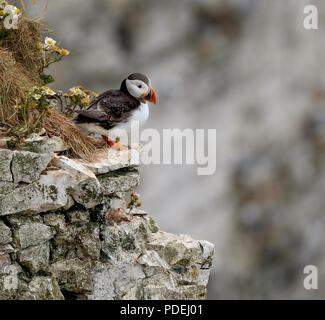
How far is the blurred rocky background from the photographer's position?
2806 centimetres

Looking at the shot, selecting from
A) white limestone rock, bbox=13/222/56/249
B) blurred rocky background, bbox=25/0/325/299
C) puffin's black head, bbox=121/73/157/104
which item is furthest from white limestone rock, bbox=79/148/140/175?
blurred rocky background, bbox=25/0/325/299

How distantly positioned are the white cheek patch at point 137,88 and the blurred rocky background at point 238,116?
18645mm

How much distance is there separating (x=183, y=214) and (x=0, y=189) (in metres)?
22.4

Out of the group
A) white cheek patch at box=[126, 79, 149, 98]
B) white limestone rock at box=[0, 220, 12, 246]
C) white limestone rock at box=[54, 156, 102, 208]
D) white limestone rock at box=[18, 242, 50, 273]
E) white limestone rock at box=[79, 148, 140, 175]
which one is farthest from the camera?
white cheek patch at box=[126, 79, 149, 98]

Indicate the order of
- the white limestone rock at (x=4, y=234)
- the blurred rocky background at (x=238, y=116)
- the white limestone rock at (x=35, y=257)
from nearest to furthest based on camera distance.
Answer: the white limestone rock at (x=4, y=234) < the white limestone rock at (x=35, y=257) < the blurred rocky background at (x=238, y=116)

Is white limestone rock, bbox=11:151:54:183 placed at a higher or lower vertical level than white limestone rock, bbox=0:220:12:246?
higher

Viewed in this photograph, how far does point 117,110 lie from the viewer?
7.46 m

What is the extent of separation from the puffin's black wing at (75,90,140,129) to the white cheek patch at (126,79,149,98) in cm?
7

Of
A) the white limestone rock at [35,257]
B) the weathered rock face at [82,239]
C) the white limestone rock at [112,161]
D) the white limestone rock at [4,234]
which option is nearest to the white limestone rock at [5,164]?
the weathered rock face at [82,239]

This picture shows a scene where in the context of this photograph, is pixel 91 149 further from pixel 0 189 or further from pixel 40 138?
pixel 0 189

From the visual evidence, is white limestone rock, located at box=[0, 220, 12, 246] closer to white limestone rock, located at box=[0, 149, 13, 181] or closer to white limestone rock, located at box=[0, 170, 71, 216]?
white limestone rock, located at box=[0, 170, 71, 216]

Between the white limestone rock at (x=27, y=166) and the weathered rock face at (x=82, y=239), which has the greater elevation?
the white limestone rock at (x=27, y=166)

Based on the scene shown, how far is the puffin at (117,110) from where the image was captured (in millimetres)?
7262

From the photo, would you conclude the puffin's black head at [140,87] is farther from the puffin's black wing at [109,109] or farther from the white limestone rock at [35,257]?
the white limestone rock at [35,257]
